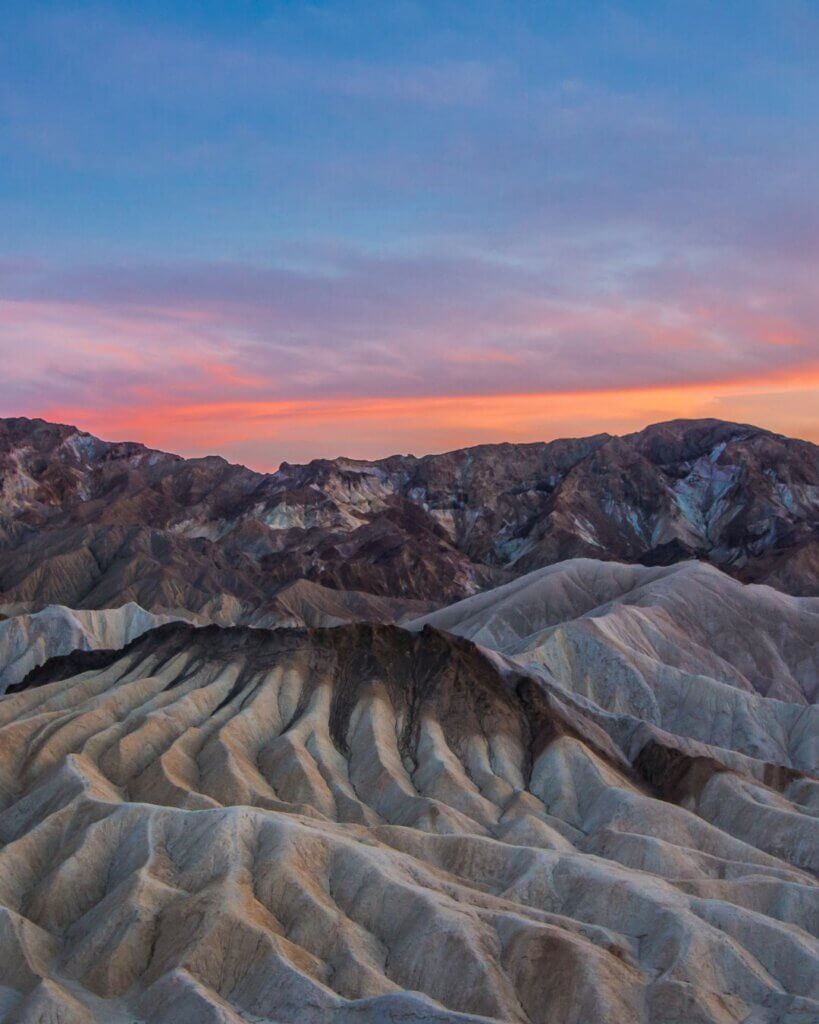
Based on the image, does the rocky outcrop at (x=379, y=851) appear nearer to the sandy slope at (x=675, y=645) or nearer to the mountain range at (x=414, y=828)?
the mountain range at (x=414, y=828)

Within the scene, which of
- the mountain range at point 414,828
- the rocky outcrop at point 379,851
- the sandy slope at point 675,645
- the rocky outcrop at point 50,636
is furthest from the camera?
the rocky outcrop at point 50,636

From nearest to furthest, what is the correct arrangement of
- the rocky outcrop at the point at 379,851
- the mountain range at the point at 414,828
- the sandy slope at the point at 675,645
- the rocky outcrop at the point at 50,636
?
the rocky outcrop at the point at 379,851
the mountain range at the point at 414,828
the sandy slope at the point at 675,645
the rocky outcrop at the point at 50,636

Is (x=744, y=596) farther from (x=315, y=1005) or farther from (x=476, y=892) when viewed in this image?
(x=315, y=1005)

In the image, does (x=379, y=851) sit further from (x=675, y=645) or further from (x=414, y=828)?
(x=675, y=645)

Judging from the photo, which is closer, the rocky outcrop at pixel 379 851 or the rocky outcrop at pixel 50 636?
the rocky outcrop at pixel 379 851

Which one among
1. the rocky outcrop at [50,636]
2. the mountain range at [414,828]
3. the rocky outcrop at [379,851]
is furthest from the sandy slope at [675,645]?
the rocky outcrop at [50,636]

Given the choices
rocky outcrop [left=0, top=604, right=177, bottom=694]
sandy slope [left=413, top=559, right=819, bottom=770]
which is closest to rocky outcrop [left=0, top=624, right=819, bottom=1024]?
sandy slope [left=413, top=559, right=819, bottom=770]

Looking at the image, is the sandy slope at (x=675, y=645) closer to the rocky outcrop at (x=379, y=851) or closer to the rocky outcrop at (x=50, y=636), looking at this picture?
the rocky outcrop at (x=379, y=851)

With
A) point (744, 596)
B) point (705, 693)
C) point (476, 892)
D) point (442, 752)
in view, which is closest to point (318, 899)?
point (476, 892)

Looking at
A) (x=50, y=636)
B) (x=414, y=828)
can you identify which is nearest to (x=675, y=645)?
(x=414, y=828)

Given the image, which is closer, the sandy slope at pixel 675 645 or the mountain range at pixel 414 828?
the mountain range at pixel 414 828
